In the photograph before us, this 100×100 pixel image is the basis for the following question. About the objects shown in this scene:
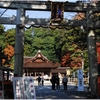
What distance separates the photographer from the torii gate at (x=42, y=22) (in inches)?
703

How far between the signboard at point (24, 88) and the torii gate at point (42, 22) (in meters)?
5.75

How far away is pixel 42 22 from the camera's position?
18516mm

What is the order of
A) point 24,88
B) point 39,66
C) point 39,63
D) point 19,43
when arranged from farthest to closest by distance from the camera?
point 39,63 → point 39,66 → point 19,43 → point 24,88

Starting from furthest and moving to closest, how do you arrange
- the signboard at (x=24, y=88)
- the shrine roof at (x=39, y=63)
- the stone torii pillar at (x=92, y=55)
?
1. the shrine roof at (x=39, y=63)
2. the stone torii pillar at (x=92, y=55)
3. the signboard at (x=24, y=88)

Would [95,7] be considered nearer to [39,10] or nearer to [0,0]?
[39,10]

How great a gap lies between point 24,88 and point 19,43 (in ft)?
22.2

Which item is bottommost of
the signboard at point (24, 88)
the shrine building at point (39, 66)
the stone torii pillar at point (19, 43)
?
the shrine building at point (39, 66)

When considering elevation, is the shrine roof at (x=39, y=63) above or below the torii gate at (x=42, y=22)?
below

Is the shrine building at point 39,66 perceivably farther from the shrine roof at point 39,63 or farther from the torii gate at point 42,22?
the torii gate at point 42,22

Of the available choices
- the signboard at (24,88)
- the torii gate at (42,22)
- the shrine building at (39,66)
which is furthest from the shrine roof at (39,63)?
the signboard at (24,88)

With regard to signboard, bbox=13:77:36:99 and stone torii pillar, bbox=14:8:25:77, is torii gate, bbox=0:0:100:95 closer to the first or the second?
stone torii pillar, bbox=14:8:25:77

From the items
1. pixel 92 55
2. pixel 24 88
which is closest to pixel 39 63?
pixel 92 55

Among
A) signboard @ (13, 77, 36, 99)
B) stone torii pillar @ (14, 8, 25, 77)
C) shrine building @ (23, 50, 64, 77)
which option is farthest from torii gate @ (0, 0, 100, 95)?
shrine building @ (23, 50, 64, 77)

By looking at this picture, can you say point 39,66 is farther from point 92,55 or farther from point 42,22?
point 92,55
